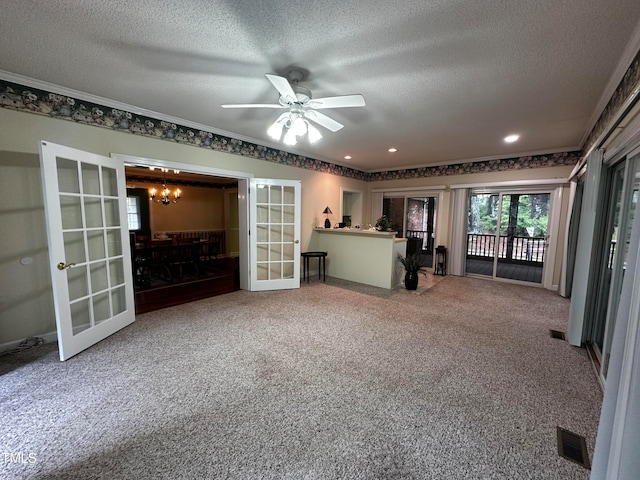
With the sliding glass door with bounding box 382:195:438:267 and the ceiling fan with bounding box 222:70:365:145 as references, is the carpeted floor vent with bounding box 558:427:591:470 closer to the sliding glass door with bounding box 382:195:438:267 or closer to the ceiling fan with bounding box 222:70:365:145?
the ceiling fan with bounding box 222:70:365:145

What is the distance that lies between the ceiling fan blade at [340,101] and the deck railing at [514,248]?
4.97 metres

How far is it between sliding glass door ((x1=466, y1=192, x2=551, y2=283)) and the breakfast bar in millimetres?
2130

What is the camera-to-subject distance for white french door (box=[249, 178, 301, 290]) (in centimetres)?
439

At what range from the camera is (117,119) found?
301 centimetres

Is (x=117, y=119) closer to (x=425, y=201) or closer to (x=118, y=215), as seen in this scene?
(x=118, y=215)

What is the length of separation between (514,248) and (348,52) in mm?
6950

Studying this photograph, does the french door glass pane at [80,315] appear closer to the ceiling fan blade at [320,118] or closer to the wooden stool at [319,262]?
the ceiling fan blade at [320,118]

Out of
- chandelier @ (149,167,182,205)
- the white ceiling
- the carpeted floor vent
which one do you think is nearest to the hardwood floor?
chandelier @ (149,167,182,205)

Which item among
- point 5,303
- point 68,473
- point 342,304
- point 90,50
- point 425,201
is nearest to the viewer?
point 68,473

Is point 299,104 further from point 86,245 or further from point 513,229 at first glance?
point 513,229

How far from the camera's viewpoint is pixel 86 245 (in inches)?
104

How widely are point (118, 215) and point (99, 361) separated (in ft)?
5.22

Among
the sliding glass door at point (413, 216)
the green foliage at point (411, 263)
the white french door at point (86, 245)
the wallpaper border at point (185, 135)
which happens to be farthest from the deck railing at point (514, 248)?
the white french door at point (86, 245)

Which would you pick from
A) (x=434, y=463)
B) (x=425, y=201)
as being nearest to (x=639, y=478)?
(x=434, y=463)
